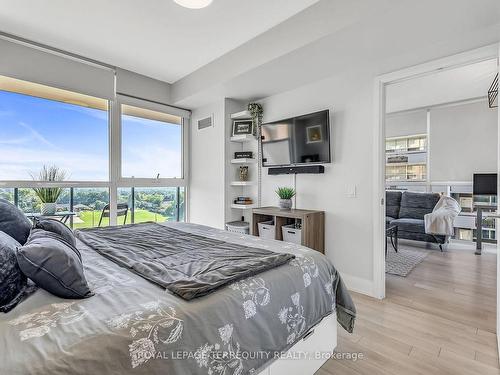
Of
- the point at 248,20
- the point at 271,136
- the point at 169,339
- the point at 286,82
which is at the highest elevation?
the point at 248,20

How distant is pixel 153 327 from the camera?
0.87 m

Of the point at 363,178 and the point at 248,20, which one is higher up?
the point at 248,20

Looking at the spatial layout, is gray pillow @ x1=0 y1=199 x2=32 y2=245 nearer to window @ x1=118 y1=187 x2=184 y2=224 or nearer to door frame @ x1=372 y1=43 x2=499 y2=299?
window @ x1=118 y1=187 x2=184 y2=224

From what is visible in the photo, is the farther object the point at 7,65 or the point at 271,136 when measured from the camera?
the point at 271,136

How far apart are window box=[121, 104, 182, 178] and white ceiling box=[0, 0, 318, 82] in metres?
0.89

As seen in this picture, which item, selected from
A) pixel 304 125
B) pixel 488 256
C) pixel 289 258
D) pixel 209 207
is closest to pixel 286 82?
pixel 304 125

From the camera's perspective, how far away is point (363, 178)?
2.86 meters

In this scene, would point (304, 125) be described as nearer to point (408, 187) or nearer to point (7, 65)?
point (7, 65)

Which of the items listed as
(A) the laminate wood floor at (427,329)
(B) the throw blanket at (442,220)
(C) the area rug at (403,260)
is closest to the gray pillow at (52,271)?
(A) the laminate wood floor at (427,329)

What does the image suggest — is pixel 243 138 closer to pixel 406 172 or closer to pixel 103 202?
pixel 103 202

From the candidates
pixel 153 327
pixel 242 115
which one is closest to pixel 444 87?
pixel 242 115

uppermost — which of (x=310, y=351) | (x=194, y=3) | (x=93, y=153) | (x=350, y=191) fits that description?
(x=194, y=3)

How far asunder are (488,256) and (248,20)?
190 inches

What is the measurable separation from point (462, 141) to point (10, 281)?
21.5ft
